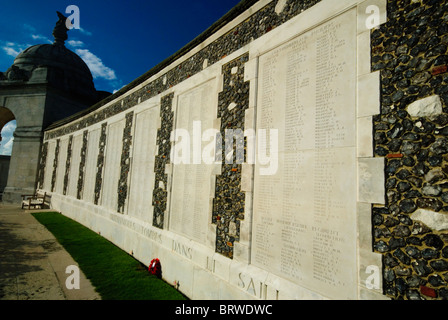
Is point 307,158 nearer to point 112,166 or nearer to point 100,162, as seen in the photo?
point 112,166

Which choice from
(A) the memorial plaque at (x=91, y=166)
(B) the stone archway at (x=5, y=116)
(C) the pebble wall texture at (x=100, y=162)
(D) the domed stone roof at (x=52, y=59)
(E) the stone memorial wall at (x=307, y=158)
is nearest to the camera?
(E) the stone memorial wall at (x=307, y=158)

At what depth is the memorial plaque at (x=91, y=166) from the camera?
1181 cm

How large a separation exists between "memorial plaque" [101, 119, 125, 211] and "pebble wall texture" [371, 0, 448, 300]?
355 inches

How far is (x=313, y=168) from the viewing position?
3.45 meters

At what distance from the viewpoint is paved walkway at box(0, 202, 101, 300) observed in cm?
473

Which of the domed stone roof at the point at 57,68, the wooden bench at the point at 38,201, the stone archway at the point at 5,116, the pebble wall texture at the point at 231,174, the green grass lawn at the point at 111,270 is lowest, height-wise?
the green grass lawn at the point at 111,270

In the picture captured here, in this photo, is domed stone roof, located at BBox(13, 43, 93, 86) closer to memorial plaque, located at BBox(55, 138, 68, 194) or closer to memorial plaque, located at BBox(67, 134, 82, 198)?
memorial plaque, located at BBox(55, 138, 68, 194)

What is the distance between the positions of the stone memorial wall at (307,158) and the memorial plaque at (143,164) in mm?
544

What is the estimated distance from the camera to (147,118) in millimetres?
8383

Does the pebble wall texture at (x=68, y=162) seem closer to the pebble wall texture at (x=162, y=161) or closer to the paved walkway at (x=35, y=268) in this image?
the paved walkway at (x=35, y=268)

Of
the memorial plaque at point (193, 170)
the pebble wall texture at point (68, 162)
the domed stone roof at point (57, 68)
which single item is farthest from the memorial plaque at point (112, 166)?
the domed stone roof at point (57, 68)

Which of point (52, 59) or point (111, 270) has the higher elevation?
point (52, 59)

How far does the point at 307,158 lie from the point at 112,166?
8.91m

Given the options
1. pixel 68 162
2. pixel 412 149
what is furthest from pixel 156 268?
pixel 68 162
